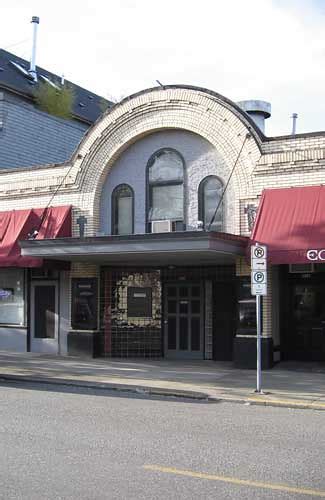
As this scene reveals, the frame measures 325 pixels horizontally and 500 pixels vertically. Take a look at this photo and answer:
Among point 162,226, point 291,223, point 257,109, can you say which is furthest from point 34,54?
point 291,223

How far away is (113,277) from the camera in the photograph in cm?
1847

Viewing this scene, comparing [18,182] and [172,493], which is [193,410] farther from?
[18,182]

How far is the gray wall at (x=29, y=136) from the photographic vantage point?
74.5 ft

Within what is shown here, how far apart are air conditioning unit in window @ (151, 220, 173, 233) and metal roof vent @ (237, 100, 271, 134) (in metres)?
6.27

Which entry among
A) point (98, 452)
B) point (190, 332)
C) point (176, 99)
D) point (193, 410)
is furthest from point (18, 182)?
point (98, 452)

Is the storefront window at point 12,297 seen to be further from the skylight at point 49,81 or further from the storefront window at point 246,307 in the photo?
the skylight at point 49,81

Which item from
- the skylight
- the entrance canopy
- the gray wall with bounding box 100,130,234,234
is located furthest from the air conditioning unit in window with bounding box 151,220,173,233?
the skylight

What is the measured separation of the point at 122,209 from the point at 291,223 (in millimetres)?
5486

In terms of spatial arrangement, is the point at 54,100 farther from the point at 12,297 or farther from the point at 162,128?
the point at 162,128

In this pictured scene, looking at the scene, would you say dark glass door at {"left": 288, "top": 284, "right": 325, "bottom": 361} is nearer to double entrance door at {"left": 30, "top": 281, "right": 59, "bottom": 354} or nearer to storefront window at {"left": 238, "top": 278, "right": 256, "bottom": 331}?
storefront window at {"left": 238, "top": 278, "right": 256, "bottom": 331}

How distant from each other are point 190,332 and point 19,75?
59.6ft

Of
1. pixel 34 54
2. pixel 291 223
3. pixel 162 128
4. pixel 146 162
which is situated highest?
pixel 34 54

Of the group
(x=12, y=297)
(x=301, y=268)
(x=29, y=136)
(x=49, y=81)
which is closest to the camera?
(x=301, y=268)

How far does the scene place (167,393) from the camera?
12.4m
